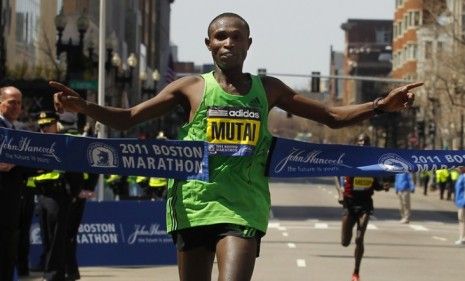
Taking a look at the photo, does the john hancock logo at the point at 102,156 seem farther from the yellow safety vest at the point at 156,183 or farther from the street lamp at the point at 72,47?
the street lamp at the point at 72,47

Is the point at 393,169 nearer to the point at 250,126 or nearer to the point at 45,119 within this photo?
the point at 250,126

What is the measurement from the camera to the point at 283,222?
123 ft

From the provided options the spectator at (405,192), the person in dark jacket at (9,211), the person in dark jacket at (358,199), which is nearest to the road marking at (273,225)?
the spectator at (405,192)

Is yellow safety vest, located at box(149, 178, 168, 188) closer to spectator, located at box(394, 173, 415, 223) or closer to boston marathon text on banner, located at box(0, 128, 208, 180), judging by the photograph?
spectator, located at box(394, 173, 415, 223)

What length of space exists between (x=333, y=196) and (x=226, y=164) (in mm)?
54373

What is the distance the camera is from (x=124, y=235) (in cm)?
1980

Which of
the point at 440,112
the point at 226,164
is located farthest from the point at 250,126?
the point at 440,112

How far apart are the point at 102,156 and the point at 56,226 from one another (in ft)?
23.7

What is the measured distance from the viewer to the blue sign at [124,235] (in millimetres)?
19578

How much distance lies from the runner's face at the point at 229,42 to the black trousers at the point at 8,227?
394 centimetres

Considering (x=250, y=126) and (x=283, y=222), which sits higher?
(x=250, y=126)

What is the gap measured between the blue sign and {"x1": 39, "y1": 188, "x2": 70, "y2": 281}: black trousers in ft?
12.6

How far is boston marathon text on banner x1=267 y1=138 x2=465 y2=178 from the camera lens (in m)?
8.22

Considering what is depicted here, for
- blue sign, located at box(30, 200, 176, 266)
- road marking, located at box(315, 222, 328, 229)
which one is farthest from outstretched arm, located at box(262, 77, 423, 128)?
road marking, located at box(315, 222, 328, 229)
